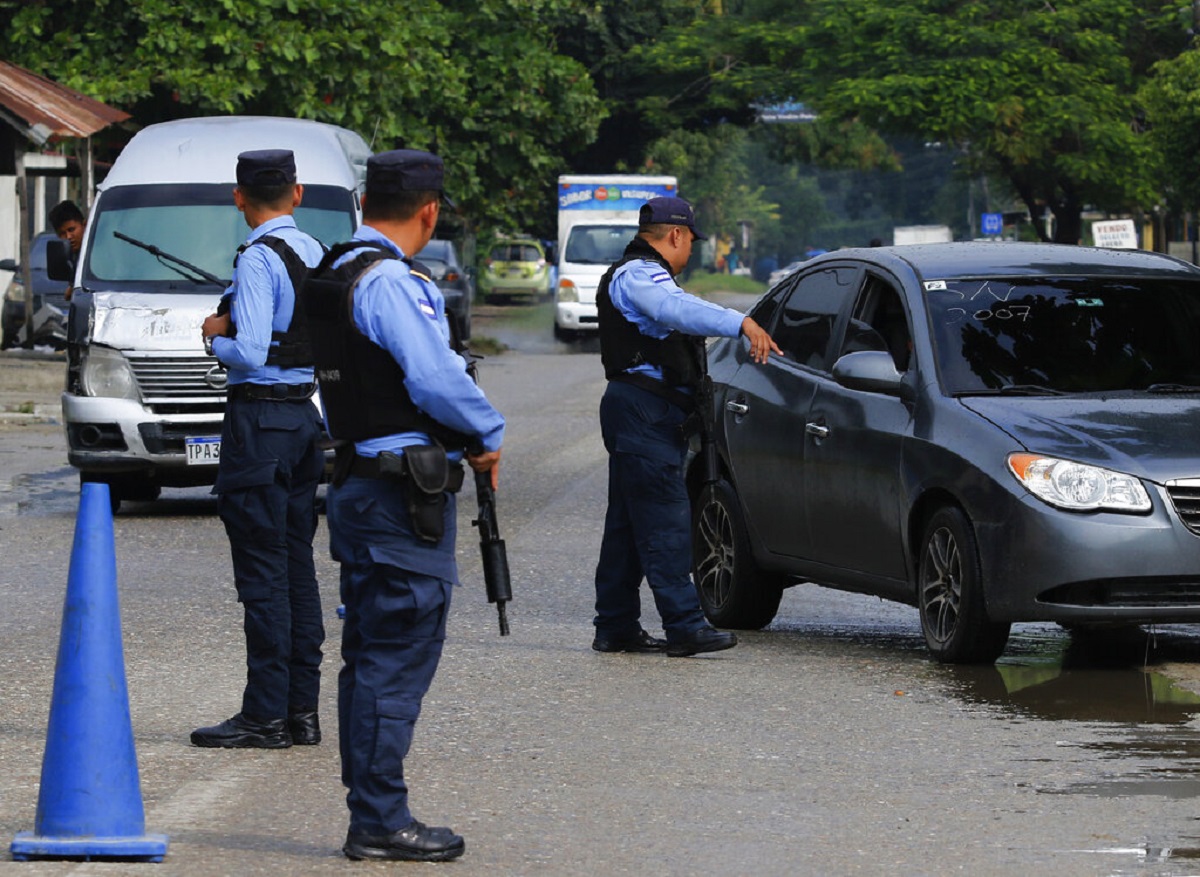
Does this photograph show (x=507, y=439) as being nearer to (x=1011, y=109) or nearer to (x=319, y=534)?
(x=319, y=534)

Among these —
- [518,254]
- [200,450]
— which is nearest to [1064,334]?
[200,450]

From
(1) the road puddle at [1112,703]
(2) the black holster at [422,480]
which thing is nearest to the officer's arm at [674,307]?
(1) the road puddle at [1112,703]

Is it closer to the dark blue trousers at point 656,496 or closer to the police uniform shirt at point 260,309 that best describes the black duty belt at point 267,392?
the police uniform shirt at point 260,309

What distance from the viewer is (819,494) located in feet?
31.4

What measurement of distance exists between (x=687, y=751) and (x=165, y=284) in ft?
27.3

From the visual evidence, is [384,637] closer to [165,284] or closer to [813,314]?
[813,314]

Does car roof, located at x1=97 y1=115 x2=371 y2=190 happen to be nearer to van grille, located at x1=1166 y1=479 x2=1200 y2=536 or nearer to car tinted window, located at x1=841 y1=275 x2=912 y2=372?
car tinted window, located at x1=841 y1=275 x2=912 y2=372

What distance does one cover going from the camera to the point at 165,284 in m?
14.8

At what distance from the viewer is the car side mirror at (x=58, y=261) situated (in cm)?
1419

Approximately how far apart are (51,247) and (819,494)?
6.32m

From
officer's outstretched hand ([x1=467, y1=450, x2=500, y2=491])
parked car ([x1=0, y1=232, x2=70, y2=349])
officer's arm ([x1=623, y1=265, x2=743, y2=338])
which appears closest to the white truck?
parked car ([x1=0, y1=232, x2=70, y2=349])

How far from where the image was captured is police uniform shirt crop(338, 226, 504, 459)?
216 inches

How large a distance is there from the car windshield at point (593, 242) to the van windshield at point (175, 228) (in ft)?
78.4

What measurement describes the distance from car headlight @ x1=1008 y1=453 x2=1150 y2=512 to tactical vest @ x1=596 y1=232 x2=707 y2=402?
1506 mm
